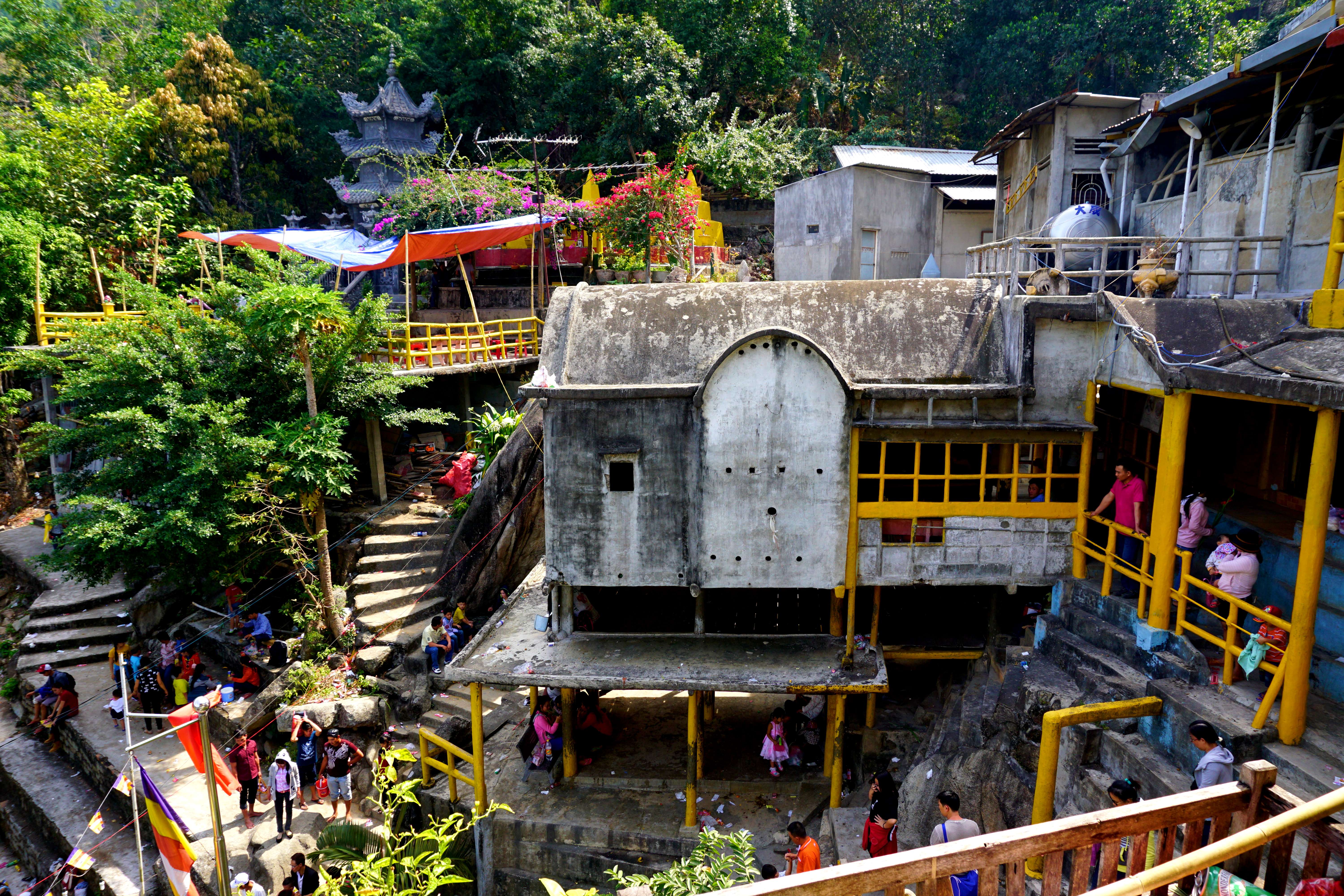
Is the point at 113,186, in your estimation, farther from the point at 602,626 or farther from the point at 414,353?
the point at 602,626

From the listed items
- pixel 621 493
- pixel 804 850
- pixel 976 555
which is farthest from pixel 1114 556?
pixel 621 493

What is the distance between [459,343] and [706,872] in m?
19.6

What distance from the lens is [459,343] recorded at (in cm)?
2309

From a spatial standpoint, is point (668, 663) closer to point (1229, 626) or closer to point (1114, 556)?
A: point (1114, 556)

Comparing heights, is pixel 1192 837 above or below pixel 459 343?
below

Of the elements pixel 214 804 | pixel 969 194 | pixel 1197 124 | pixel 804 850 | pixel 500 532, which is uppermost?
pixel 969 194

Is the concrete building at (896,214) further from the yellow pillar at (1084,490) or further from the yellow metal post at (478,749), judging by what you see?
the yellow metal post at (478,749)

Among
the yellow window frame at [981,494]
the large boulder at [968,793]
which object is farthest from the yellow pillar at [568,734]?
the yellow window frame at [981,494]

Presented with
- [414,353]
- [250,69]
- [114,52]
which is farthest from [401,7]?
[414,353]

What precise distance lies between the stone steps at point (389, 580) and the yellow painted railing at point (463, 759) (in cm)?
470

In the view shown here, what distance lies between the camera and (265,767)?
15.0 m

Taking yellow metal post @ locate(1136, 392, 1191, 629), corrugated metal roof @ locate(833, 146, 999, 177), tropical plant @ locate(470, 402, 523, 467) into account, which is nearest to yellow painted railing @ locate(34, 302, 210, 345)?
tropical plant @ locate(470, 402, 523, 467)

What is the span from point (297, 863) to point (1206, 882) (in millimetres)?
10436

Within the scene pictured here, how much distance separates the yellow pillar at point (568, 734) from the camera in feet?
40.1
